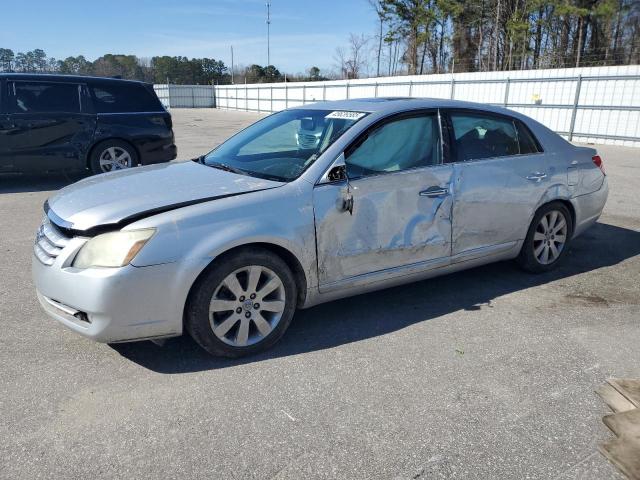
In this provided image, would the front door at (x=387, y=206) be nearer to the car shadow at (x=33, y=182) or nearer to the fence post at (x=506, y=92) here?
the car shadow at (x=33, y=182)

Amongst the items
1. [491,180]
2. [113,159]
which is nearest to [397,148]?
[491,180]

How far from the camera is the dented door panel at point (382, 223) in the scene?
3455 millimetres

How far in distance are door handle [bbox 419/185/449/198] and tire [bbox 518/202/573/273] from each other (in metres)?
1.19

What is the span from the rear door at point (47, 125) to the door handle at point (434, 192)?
6.87 metres

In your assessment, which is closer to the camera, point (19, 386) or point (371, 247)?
point (19, 386)

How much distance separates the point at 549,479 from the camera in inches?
89.0

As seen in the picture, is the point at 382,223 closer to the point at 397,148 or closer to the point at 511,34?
the point at 397,148

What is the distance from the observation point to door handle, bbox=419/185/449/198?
12.6ft

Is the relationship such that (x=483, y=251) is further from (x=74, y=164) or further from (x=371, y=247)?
(x=74, y=164)

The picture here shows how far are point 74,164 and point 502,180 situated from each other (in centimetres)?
722

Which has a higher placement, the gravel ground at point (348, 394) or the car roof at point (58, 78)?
the car roof at point (58, 78)

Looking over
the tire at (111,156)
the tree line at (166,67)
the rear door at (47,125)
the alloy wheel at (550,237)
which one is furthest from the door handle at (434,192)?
the tree line at (166,67)

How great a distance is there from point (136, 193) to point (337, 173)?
4.30ft

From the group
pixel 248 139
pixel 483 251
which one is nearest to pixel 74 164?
pixel 248 139
